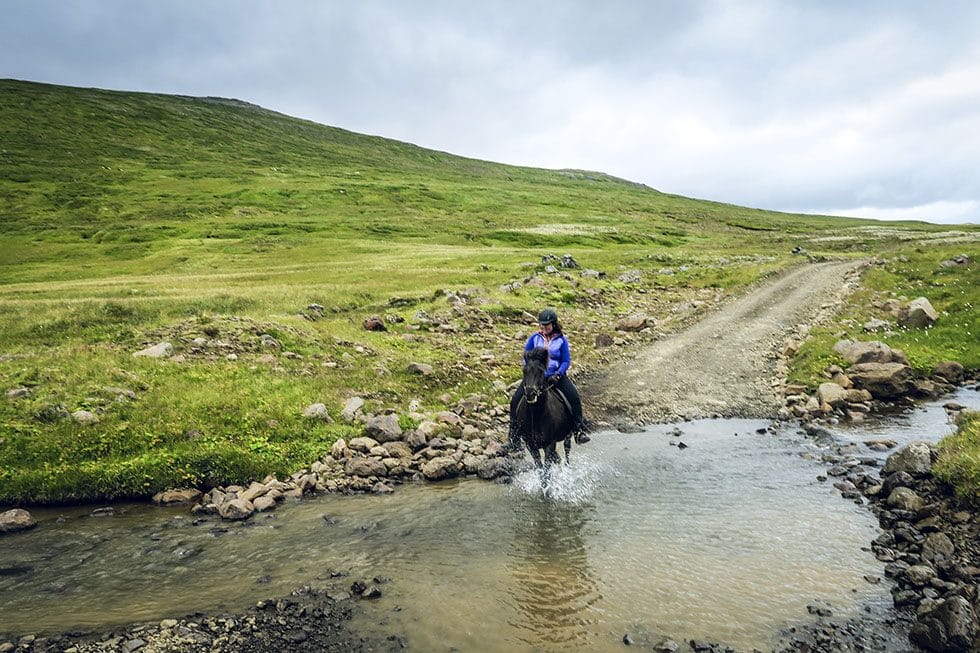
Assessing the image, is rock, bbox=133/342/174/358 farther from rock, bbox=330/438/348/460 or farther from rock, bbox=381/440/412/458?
rock, bbox=381/440/412/458

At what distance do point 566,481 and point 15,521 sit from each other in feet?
40.5

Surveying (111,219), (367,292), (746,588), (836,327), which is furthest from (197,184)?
(746,588)

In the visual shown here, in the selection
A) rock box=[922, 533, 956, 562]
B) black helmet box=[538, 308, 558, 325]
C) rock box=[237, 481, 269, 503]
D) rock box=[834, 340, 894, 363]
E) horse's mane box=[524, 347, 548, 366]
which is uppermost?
black helmet box=[538, 308, 558, 325]

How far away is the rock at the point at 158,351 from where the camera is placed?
19578 millimetres

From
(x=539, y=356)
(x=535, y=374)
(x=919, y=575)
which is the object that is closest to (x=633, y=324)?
(x=539, y=356)

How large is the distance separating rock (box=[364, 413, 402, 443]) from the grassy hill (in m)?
0.58

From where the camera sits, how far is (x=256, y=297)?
3256cm

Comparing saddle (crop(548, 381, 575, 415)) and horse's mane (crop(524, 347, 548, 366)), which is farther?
saddle (crop(548, 381, 575, 415))

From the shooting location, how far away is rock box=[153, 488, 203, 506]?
13219 millimetres

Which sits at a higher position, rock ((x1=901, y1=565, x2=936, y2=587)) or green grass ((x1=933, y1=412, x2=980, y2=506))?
green grass ((x1=933, y1=412, x2=980, y2=506))

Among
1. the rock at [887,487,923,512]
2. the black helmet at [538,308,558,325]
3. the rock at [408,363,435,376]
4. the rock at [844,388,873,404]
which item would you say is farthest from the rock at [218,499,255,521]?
the rock at [844,388,873,404]

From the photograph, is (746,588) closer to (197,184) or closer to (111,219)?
(111,219)

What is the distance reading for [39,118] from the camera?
161 metres

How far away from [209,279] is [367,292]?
1865cm
